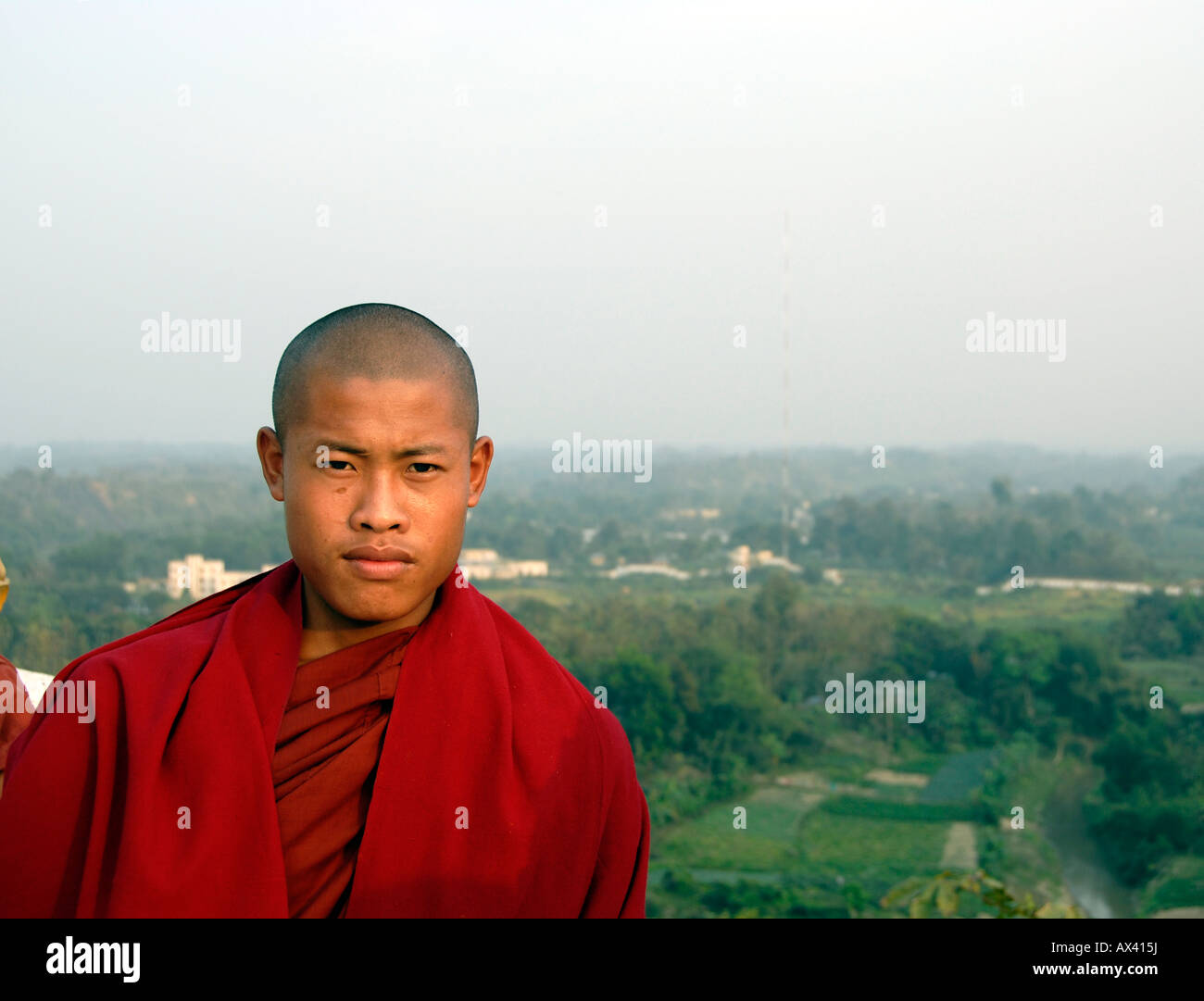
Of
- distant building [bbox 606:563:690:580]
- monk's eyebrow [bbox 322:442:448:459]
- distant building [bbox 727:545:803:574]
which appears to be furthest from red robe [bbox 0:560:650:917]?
distant building [bbox 727:545:803:574]

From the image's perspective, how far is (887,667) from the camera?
37.3 m

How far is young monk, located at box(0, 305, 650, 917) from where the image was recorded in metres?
1.40

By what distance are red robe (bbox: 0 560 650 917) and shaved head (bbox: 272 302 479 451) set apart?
0.30 m

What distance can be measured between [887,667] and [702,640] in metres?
6.44

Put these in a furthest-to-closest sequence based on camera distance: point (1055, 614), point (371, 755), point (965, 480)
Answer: point (965, 480) < point (1055, 614) < point (371, 755)

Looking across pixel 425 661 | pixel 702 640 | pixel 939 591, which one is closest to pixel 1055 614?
pixel 939 591

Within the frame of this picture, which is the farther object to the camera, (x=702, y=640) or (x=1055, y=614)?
(x=1055, y=614)

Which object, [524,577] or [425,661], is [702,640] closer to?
[524,577]

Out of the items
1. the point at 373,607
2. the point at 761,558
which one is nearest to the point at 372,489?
the point at 373,607

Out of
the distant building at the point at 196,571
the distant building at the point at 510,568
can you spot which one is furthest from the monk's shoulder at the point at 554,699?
the distant building at the point at 510,568

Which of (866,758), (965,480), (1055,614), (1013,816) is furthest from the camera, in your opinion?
(965,480)

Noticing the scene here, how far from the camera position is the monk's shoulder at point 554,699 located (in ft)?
5.18

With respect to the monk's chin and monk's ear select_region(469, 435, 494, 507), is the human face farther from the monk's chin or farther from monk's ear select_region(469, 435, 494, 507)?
monk's ear select_region(469, 435, 494, 507)

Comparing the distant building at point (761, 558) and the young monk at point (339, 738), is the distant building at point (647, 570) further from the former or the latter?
the young monk at point (339, 738)
